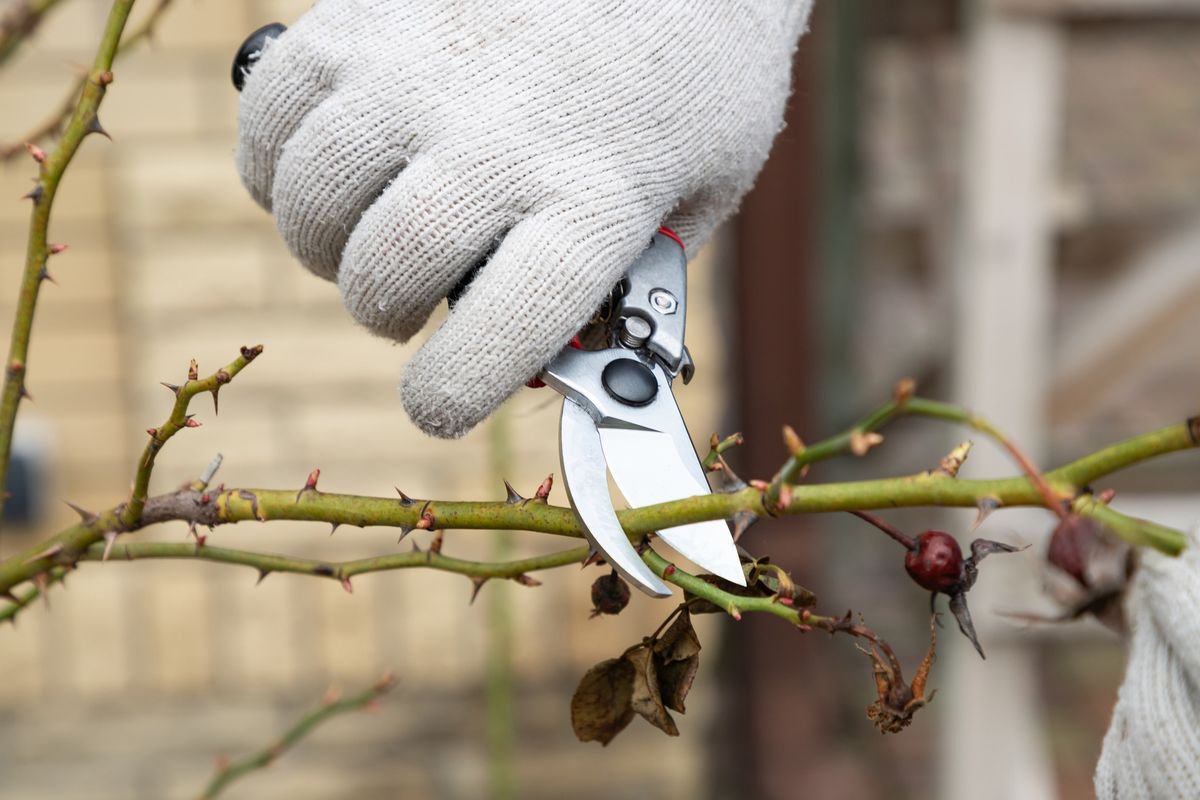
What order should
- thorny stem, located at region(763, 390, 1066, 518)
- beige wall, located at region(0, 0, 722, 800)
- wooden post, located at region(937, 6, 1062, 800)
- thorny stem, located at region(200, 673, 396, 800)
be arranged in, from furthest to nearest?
beige wall, located at region(0, 0, 722, 800)
wooden post, located at region(937, 6, 1062, 800)
thorny stem, located at region(200, 673, 396, 800)
thorny stem, located at region(763, 390, 1066, 518)

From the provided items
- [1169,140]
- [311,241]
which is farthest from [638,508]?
[1169,140]

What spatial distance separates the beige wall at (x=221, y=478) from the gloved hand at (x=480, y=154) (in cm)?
133

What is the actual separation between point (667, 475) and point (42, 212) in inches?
16.8

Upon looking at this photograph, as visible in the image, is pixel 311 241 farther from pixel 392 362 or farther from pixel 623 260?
pixel 392 362

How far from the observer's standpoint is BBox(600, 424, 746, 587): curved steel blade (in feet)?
2.48

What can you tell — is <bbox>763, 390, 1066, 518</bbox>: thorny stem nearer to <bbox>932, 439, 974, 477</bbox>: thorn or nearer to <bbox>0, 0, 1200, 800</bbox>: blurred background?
<bbox>932, 439, 974, 477</bbox>: thorn

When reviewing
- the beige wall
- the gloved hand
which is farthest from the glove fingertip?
the beige wall

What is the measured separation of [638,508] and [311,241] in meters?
0.34

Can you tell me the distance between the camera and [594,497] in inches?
29.0

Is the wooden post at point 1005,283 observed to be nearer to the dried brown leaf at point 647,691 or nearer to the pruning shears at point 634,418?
the pruning shears at point 634,418

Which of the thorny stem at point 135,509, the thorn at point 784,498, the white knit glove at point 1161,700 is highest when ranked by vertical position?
the thorny stem at point 135,509

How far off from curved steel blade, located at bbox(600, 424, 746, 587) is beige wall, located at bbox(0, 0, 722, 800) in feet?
4.55

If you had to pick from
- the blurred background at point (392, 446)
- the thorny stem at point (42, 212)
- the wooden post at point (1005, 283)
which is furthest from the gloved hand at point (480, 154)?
the wooden post at point (1005, 283)

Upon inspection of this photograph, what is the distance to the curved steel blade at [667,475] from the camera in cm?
76
